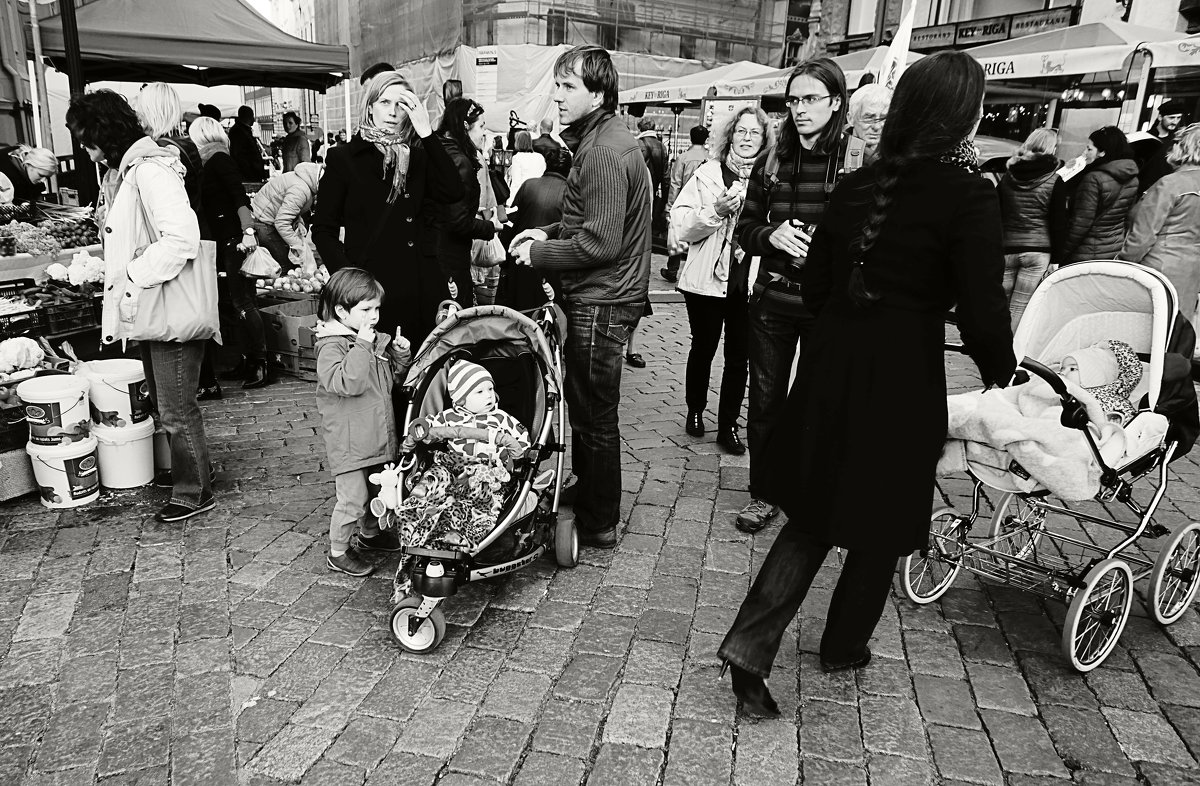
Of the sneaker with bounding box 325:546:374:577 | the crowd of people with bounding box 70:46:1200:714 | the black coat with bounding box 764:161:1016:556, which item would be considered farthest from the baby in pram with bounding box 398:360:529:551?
the black coat with bounding box 764:161:1016:556

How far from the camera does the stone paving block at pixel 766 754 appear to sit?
2541 millimetres

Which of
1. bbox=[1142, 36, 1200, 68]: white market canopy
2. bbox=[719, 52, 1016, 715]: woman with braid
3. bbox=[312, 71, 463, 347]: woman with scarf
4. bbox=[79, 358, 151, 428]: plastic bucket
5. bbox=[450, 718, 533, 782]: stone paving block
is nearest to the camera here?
bbox=[719, 52, 1016, 715]: woman with braid

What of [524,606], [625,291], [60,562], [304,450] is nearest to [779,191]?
[625,291]

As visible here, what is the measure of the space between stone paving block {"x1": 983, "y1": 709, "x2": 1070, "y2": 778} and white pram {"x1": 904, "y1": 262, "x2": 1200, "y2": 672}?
0.39 meters

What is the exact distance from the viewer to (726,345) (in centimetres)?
521

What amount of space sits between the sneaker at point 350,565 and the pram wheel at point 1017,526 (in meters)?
2.76

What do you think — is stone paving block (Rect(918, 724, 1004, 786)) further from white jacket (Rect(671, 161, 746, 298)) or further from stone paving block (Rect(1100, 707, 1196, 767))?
white jacket (Rect(671, 161, 746, 298))

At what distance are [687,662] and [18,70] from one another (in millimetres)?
10191

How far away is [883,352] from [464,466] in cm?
170

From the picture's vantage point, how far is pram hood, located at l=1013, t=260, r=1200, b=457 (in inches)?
122

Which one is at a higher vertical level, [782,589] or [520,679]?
[782,589]

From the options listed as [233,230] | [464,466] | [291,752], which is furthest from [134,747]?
[233,230]

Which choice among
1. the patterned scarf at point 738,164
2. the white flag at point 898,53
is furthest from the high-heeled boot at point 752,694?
the patterned scarf at point 738,164

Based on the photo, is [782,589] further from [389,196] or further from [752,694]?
[389,196]
